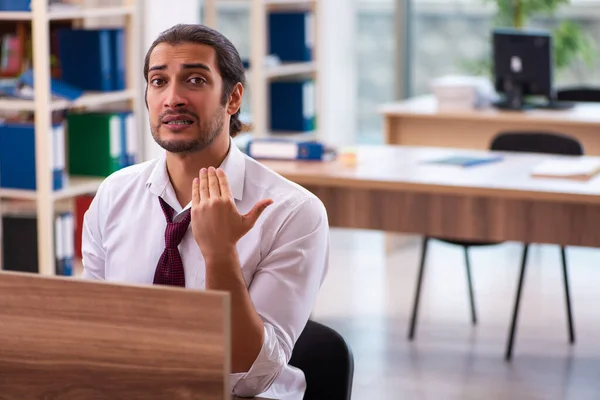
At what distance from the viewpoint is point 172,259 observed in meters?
1.96

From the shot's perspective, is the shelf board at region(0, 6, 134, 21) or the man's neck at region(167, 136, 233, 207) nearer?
the man's neck at region(167, 136, 233, 207)

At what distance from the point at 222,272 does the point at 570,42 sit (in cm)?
538

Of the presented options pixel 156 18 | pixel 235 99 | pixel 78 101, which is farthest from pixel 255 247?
pixel 156 18

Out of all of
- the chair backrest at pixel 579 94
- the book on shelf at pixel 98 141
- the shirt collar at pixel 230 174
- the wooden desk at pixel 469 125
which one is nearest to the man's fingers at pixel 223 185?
the shirt collar at pixel 230 174

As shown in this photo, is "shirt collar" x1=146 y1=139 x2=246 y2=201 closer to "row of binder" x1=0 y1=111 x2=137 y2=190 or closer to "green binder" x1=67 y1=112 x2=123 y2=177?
"row of binder" x1=0 y1=111 x2=137 y2=190

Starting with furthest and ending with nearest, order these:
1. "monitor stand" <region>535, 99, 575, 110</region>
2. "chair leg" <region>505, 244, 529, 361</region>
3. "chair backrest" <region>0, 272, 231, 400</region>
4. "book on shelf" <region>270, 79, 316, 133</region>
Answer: "book on shelf" <region>270, 79, 316, 133</region> < "monitor stand" <region>535, 99, 575, 110</region> < "chair leg" <region>505, 244, 529, 361</region> < "chair backrest" <region>0, 272, 231, 400</region>

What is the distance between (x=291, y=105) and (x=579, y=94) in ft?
5.28

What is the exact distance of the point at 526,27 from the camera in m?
6.86

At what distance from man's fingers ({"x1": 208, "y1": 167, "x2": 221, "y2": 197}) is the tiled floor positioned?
215 cm

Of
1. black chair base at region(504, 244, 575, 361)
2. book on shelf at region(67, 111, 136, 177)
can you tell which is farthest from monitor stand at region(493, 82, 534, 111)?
book on shelf at region(67, 111, 136, 177)

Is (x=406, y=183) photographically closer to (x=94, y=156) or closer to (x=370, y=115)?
(x=94, y=156)

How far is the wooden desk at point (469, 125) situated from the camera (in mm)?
5367

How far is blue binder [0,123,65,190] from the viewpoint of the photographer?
4176 mm

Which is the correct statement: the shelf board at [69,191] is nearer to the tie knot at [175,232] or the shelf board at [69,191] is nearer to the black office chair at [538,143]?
the black office chair at [538,143]
